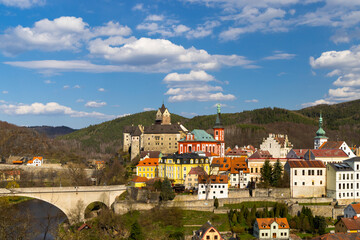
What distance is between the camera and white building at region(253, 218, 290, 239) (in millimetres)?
54281

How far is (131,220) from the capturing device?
58969 millimetres

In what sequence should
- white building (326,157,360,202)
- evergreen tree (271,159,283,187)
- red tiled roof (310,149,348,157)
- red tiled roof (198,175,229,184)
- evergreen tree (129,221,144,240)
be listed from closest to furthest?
evergreen tree (129,221,144,240)
red tiled roof (198,175,229,184)
white building (326,157,360,202)
evergreen tree (271,159,283,187)
red tiled roof (310,149,348,157)

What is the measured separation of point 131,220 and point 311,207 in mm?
24376

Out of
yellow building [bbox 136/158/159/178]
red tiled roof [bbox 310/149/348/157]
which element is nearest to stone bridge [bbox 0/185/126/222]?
yellow building [bbox 136/158/159/178]

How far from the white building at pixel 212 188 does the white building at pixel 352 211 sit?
1611 centimetres

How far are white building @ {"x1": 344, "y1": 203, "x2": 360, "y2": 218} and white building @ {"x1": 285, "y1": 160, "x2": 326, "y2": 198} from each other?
5838 millimetres

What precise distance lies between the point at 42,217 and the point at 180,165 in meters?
23.1

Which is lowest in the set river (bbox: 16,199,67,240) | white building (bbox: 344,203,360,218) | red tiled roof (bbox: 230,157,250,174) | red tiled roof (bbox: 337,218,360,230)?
river (bbox: 16,199,67,240)

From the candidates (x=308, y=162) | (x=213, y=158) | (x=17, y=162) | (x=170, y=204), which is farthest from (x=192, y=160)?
(x=17, y=162)

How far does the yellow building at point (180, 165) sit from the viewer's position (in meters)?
70.3

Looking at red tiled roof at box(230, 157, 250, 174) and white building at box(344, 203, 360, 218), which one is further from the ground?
red tiled roof at box(230, 157, 250, 174)

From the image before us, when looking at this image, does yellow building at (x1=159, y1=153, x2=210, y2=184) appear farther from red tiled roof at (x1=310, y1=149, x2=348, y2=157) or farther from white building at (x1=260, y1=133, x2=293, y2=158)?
white building at (x1=260, y1=133, x2=293, y2=158)

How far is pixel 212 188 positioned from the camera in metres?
62.7

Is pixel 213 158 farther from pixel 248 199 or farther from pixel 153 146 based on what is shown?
pixel 153 146
